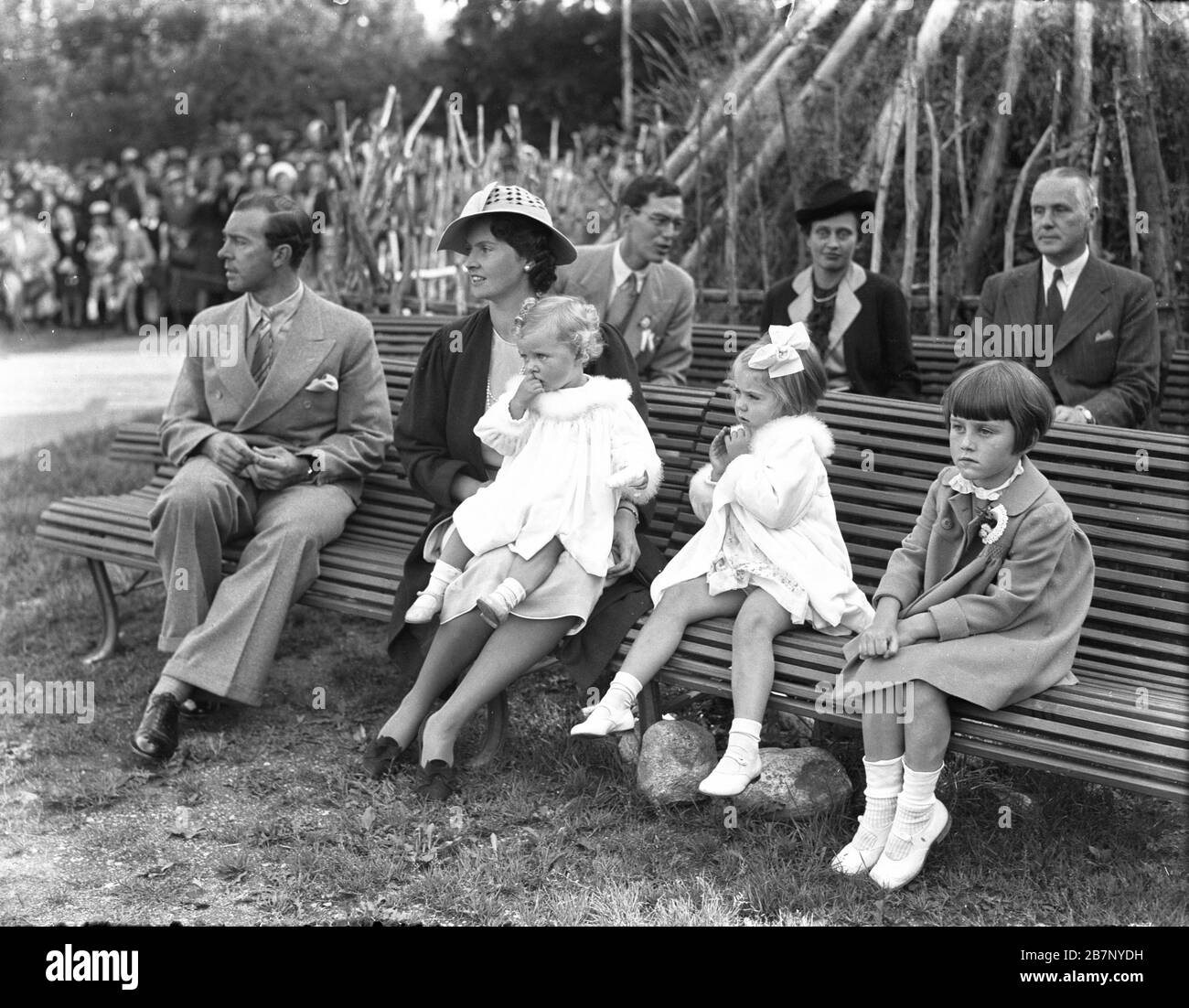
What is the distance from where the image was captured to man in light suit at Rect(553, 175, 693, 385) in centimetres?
617

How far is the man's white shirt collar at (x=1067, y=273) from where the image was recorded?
553 centimetres

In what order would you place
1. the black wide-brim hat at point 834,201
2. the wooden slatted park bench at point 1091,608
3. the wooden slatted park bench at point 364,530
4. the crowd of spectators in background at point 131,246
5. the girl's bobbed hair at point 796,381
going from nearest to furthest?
the wooden slatted park bench at point 1091,608
the girl's bobbed hair at point 796,381
the wooden slatted park bench at point 364,530
the black wide-brim hat at point 834,201
the crowd of spectators in background at point 131,246

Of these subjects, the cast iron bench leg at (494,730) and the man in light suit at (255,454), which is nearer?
the cast iron bench leg at (494,730)

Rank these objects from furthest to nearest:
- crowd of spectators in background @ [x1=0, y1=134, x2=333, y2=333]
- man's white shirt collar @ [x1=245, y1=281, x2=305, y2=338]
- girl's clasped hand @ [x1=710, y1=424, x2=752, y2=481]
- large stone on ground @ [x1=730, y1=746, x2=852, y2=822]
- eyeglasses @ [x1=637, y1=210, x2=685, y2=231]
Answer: crowd of spectators in background @ [x1=0, y1=134, x2=333, y2=333] < eyeglasses @ [x1=637, y1=210, x2=685, y2=231] < man's white shirt collar @ [x1=245, y1=281, x2=305, y2=338] < girl's clasped hand @ [x1=710, y1=424, x2=752, y2=481] < large stone on ground @ [x1=730, y1=746, x2=852, y2=822]

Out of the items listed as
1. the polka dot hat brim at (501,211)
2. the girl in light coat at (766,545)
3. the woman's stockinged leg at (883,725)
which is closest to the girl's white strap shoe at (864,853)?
the woman's stockinged leg at (883,725)

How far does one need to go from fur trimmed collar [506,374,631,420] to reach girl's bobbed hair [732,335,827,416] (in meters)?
0.42

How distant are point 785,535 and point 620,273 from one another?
237cm

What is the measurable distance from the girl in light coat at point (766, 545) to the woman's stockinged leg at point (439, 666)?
0.55m

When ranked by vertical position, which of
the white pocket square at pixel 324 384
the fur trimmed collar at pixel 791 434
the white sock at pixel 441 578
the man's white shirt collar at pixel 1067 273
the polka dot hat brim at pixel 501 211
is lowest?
the white sock at pixel 441 578

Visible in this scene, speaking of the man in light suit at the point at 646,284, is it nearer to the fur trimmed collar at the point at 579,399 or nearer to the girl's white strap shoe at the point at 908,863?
the fur trimmed collar at the point at 579,399

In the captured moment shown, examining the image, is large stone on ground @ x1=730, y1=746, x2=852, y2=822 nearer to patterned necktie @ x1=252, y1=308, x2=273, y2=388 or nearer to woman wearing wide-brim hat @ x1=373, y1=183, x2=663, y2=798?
woman wearing wide-brim hat @ x1=373, y1=183, x2=663, y2=798

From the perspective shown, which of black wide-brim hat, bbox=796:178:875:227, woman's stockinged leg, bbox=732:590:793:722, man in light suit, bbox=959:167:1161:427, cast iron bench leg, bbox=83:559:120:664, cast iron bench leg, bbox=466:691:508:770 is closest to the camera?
woman's stockinged leg, bbox=732:590:793:722

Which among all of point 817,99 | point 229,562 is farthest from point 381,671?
point 817,99

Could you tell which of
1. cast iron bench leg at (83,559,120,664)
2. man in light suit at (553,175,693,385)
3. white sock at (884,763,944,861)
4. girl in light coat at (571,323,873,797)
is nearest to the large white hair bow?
girl in light coat at (571,323,873,797)
